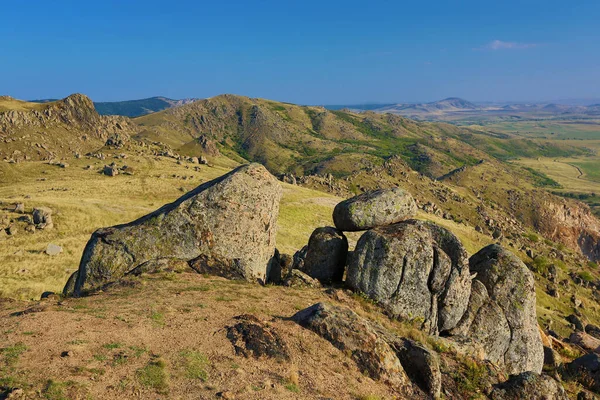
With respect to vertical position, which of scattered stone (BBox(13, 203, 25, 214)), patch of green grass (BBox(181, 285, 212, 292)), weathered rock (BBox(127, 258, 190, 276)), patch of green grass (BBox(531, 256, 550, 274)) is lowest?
patch of green grass (BBox(531, 256, 550, 274))

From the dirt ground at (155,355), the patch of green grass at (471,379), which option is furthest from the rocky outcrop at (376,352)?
the patch of green grass at (471,379)

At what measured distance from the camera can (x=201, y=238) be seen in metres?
29.7

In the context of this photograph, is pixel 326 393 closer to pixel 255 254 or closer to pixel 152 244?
pixel 255 254

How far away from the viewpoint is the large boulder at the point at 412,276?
91.2 feet

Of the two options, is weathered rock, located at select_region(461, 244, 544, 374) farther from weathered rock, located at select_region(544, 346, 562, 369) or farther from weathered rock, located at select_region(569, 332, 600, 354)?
weathered rock, located at select_region(569, 332, 600, 354)

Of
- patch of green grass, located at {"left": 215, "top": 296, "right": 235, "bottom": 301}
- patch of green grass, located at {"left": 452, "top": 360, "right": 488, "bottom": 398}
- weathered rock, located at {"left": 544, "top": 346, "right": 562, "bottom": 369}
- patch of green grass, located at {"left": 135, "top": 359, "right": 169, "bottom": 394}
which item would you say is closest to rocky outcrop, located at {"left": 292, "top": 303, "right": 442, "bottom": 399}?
patch of green grass, located at {"left": 452, "top": 360, "right": 488, "bottom": 398}

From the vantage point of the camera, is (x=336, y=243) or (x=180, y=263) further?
(x=336, y=243)

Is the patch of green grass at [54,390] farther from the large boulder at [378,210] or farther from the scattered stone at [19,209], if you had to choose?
the scattered stone at [19,209]

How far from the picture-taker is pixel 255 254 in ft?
102

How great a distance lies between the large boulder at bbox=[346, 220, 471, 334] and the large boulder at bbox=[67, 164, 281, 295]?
28.1 ft

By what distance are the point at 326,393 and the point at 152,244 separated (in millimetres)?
18998

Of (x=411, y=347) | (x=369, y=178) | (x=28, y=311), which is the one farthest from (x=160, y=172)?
(x=369, y=178)

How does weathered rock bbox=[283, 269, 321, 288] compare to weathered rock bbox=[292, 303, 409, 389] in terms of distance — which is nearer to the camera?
weathered rock bbox=[292, 303, 409, 389]

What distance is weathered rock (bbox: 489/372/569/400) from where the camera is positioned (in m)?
19.4
